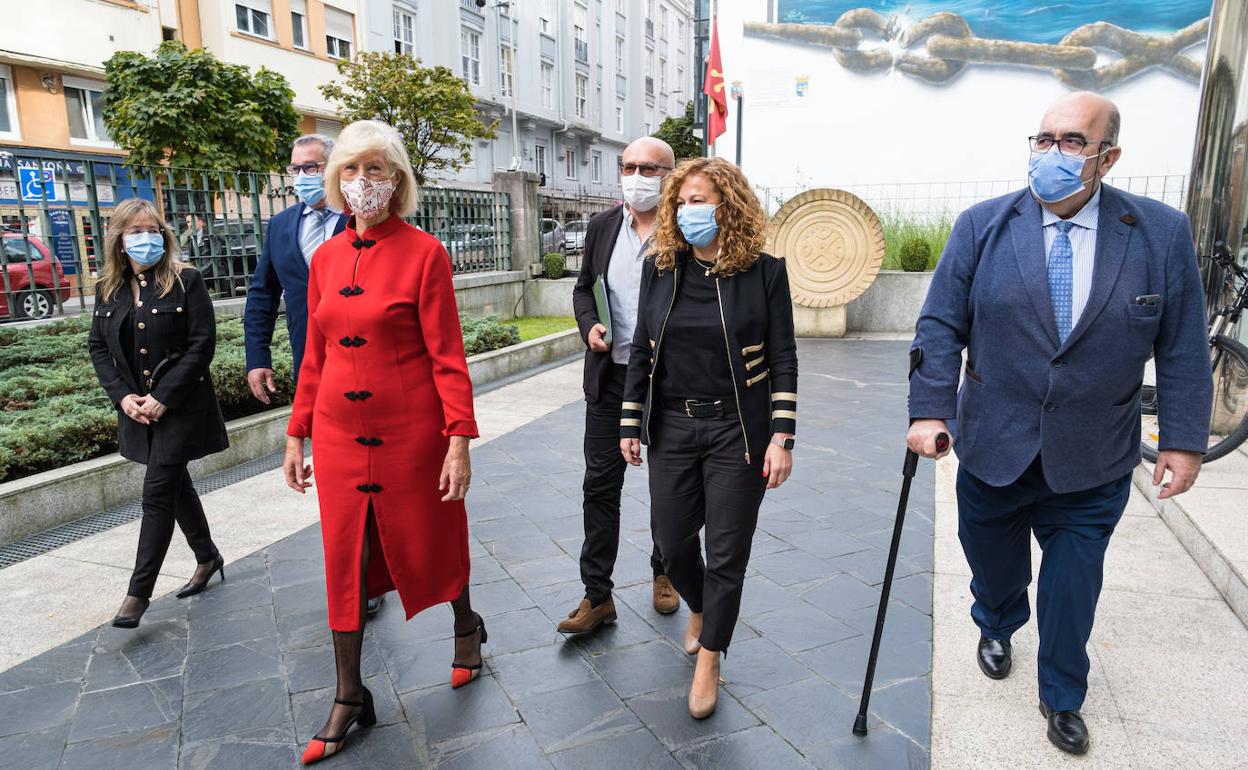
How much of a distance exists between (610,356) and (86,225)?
6.89m

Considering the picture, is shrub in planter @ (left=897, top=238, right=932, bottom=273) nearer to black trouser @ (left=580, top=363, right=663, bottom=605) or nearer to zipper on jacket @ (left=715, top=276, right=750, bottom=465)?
black trouser @ (left=580, top=363, right=663, bottom=605)

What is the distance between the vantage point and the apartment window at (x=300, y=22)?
89.2ft

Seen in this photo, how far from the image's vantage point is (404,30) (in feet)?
107

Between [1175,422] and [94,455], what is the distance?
5.72 meters

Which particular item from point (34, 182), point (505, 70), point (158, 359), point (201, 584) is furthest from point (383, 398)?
point (505, 70)

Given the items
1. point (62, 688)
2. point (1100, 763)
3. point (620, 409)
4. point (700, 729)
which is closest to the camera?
point (1100, 763)

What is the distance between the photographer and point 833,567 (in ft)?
13.4

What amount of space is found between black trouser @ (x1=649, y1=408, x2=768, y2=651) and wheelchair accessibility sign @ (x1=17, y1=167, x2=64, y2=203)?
6854mm

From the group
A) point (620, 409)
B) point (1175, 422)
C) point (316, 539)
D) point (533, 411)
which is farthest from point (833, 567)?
point (533, 411)

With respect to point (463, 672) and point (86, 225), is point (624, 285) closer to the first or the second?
point (463, 672)

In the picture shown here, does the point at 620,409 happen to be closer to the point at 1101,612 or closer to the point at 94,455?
the point at 1101,612

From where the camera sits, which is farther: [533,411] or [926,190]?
[926,190]

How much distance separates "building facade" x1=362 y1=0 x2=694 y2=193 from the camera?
33.8 metres

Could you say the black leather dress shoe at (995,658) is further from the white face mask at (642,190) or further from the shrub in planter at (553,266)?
the shrub in planter at (553,266)
